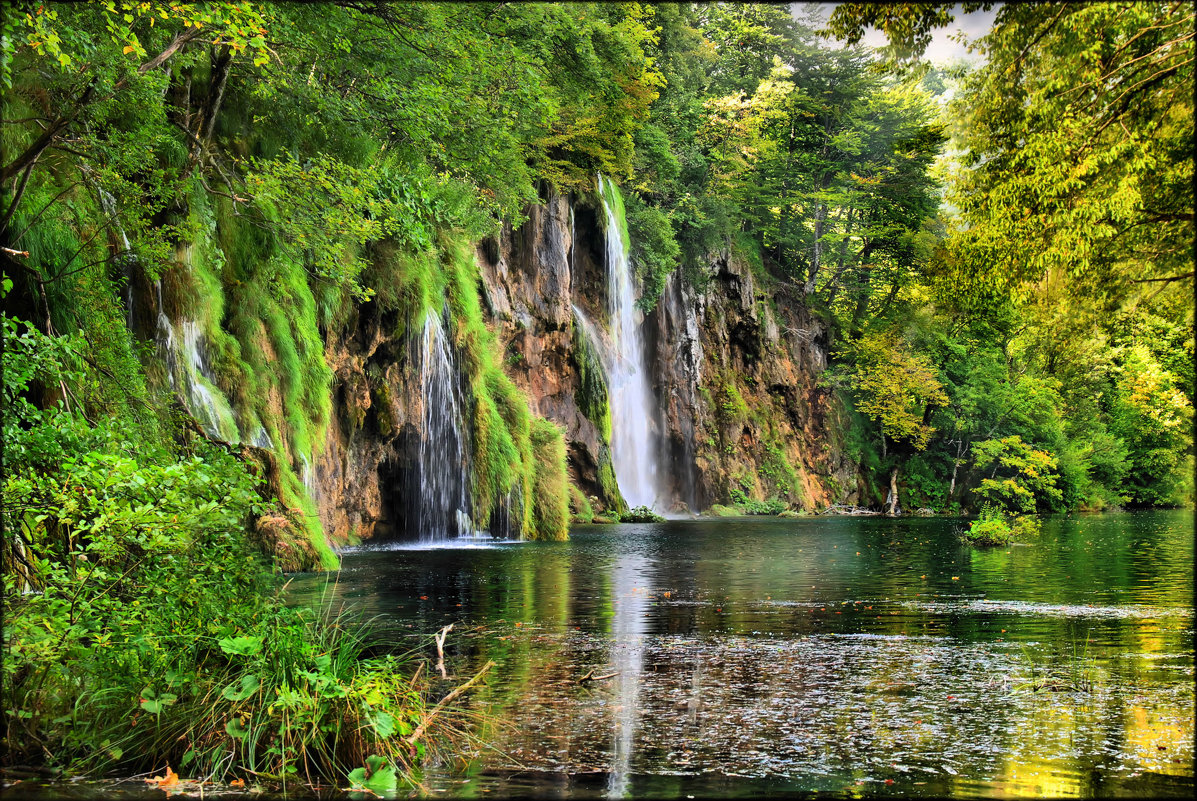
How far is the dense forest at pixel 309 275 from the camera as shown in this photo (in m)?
4.75

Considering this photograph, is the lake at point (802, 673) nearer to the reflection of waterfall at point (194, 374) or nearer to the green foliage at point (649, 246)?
the reflection of waterfall at point (194, 374)

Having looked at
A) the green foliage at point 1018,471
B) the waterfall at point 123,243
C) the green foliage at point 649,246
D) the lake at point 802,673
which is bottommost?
the lake at point 802,673

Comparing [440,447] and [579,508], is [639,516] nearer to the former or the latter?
[579,508]

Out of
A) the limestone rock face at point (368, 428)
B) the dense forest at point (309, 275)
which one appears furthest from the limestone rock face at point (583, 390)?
the dense forest at point (309, 275)

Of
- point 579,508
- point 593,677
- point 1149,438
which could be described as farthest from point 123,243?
point 1149,438

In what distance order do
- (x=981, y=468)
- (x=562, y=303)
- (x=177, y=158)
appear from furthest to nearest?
(x=981, y=468) → (x=562, y=303) → (x=177, y=158)

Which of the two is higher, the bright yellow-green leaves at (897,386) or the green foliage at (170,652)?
the bright yellow-green leaves at (897,386)

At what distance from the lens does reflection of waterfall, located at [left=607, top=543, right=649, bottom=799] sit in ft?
15.6

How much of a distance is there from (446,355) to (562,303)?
29.9ft

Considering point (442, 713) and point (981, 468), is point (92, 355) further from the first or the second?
point (981, 468)

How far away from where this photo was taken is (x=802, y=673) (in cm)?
693

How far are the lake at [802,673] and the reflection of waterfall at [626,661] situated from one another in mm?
24

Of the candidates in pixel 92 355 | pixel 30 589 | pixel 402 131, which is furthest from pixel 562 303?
pixel 30 589

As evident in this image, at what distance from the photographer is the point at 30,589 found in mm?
5617
